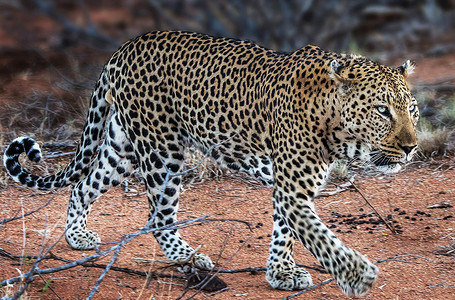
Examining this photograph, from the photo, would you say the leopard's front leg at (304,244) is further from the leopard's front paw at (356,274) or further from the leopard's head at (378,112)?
the leopard's head at (378,112)

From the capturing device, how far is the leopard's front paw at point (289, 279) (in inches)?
215

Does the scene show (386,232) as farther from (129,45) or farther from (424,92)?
(424,92)

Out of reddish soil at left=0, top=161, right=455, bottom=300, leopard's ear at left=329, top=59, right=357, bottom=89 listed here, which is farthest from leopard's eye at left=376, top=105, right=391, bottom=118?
reddish soil at left=0, top=161, right=455, bottom=300

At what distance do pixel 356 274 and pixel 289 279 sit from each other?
84 cm

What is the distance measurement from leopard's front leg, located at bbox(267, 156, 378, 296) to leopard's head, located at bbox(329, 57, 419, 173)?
1.30ft

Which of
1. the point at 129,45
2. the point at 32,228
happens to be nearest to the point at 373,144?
the point at 129,45

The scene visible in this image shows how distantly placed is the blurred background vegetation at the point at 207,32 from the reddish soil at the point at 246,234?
0.92 m

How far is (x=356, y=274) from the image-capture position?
185 inches

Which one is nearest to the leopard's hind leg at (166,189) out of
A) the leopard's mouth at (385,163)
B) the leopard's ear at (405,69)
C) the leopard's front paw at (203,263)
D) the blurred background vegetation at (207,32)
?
the leopard's front paw at (203,263)

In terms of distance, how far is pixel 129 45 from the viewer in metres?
6.00

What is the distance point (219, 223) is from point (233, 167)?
1.31m

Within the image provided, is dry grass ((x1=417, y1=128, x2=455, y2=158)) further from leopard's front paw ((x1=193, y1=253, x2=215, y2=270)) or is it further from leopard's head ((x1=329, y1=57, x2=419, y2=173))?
leopard's head ((x1=329, y1=57, x2=419, y2=173))

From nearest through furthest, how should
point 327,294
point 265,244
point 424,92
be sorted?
point 327,294
point 265,244
point 424,92

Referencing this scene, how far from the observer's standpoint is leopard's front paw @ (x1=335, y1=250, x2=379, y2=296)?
4668mm
